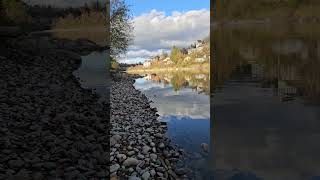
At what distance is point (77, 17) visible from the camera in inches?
623

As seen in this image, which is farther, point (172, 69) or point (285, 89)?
point (172, 69)

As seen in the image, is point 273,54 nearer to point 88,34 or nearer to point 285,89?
point 285,89

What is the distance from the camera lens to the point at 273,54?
2708cm

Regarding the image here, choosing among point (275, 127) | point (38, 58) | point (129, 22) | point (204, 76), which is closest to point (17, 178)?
point (38, 58)

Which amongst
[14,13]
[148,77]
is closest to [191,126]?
[14,13]

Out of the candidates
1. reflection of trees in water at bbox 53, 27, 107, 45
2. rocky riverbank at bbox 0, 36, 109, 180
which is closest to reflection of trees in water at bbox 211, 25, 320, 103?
reflection of trees in water at bbox 53, 27, 107, 45

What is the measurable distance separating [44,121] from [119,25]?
13567 millimetres

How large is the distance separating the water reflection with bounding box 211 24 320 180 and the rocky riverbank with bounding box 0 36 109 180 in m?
2.34

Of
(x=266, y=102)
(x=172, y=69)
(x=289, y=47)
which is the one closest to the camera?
(x=266, y=102)

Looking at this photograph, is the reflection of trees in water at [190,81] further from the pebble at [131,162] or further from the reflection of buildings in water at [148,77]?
the pebble at [131,162]

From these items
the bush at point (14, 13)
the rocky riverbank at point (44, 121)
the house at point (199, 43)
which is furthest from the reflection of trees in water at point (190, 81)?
the rocky riverbank at point (44, 121)

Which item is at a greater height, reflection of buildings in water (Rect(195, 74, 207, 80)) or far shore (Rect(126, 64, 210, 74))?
far shore (Rect(126, 64, 210, 74))

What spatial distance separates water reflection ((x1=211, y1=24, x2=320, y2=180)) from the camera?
Answer: 805 centimetres

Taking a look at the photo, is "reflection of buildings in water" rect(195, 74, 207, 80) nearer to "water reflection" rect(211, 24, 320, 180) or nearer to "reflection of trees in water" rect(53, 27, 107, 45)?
"water reflection" rect(211, 24, 320, 180)
